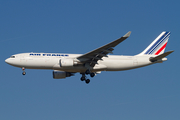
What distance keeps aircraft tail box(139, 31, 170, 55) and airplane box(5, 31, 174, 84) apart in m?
0.25

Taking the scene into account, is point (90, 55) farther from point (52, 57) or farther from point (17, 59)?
point (17, 59)

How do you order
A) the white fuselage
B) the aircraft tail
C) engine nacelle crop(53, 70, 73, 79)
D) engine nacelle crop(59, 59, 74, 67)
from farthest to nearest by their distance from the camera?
the aircraft tail → engine nacelle crop(53, 70, 73, 79) → the white fuselage → engine nacelle crop(59, 59, 74, 67)

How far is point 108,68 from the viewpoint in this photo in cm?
4288

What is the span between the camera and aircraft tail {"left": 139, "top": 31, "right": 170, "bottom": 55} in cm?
4597

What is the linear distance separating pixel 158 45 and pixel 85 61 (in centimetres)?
1226

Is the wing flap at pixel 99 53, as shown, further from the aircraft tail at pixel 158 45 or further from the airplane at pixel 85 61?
the aircraft tail at pixel 158 45

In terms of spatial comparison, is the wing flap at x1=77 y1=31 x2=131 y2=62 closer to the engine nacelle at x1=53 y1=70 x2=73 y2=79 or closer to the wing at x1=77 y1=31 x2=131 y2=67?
the wing at x1=77 y1=31 x2=131 y2=67

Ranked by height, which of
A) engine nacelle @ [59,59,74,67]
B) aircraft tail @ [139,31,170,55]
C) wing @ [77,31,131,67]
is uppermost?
aircraft tail @ [139,31,170,55]

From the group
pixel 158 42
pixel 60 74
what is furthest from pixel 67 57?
pixel 158 42

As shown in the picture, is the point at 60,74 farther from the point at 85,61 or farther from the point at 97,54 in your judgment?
the point at 97,54

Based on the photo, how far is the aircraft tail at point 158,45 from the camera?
4597 centimetres

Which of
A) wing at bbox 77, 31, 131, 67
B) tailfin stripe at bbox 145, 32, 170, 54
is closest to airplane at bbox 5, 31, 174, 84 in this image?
wing at bbox 77, 31, 131, 67

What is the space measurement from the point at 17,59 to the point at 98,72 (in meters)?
11.2

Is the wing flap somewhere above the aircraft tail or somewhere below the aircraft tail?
below
